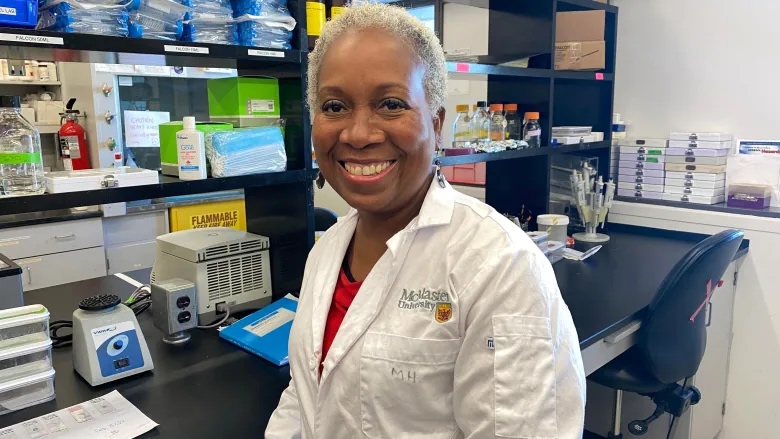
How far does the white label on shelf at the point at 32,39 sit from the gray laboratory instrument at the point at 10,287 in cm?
56

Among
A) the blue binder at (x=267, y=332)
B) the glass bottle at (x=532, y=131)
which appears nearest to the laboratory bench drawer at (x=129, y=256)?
the blue binder at (x=267, y=332)

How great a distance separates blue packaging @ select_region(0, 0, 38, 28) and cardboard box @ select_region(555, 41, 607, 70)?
2086 millimetres

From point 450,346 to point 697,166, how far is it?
2.21m

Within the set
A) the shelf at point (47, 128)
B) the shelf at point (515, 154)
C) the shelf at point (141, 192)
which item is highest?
the shelf at point (47, 128)

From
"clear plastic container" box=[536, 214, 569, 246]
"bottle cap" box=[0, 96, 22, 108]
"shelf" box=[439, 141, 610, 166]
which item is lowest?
"clear plastic container" box=[536, 214, 569, 246]

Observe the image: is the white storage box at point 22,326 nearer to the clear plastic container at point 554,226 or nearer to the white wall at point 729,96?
the clear plastic container at point 554,226

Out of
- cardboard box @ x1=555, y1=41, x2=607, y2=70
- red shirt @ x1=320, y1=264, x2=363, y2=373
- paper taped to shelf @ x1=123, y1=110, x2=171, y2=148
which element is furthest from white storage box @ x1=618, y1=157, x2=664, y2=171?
paper taped to shelf @ x1=123, y1=110, x2=171, y2=148

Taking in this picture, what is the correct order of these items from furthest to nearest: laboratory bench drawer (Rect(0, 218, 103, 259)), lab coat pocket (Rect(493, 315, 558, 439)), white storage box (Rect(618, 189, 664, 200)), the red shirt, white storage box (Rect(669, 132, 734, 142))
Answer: laboratory bench drawer (Rect(0, 218, 103, 259)) < white storage box (Rect(618, 189, 664, 200)) < white storage box (Rect(669, 132, 734, 142)) < the red shirt < lab coat pocket (Rect(493, 315, 558, 439))

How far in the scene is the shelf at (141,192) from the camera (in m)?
1.19

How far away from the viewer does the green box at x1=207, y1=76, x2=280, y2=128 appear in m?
1.66

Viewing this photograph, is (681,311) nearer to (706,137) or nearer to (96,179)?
(706,137)

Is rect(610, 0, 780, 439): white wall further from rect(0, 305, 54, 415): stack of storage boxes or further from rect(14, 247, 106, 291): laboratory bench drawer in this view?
rect(14, 247, 106, 291): laboratory bench drawer

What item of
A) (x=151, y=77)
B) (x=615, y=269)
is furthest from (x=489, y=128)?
(x=151, y=77)

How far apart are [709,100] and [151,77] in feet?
10.6
